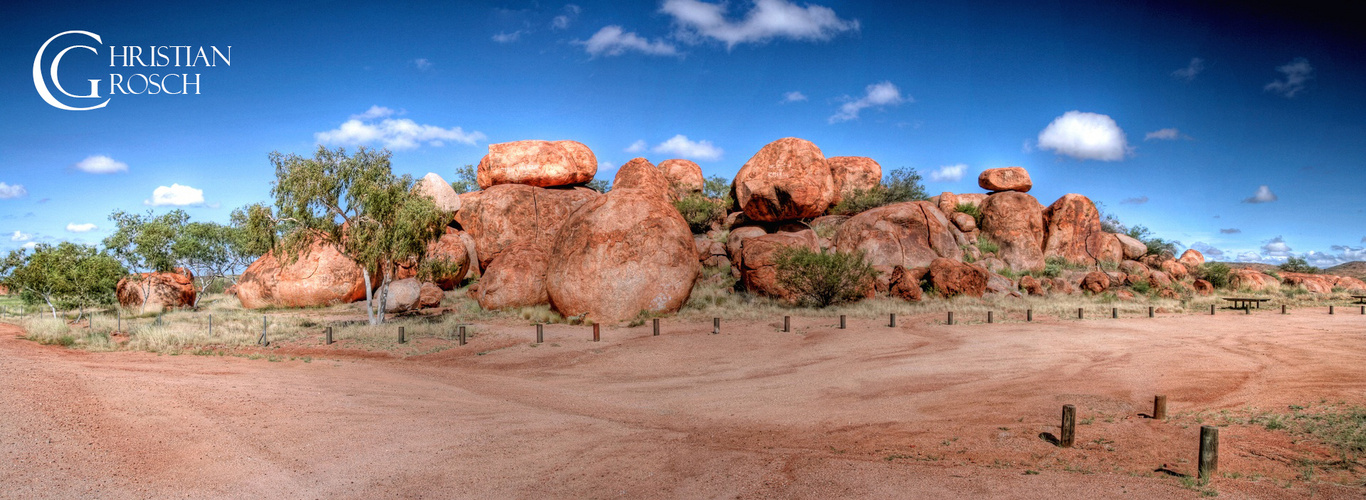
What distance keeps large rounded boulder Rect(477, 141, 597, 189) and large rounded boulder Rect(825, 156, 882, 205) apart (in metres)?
12.6

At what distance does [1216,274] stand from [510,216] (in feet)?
110

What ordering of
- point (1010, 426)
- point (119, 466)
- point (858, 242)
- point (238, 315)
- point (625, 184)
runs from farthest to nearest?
point (625, 184), point (858, 242), point (238, 315), point (1010, 426), point (119, 466)

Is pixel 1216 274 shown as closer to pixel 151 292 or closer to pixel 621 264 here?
pixel 621 264

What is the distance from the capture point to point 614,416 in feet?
32.3

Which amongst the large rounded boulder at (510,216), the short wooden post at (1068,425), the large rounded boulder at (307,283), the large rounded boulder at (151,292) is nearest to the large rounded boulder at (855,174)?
the large rounded boulder at (510,216)

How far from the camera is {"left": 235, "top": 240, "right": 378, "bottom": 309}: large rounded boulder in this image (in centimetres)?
2645

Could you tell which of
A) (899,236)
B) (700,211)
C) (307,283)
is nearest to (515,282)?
(307,283)

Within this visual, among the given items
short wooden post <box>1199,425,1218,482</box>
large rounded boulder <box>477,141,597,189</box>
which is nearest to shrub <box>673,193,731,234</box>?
large rounded boulder <box>477,141,597,189</box>

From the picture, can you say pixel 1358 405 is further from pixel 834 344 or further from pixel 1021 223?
pixel 1021 223

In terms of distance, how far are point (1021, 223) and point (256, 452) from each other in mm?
33383

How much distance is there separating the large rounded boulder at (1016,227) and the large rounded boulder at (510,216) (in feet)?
64.6

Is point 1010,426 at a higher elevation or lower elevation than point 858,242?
lower

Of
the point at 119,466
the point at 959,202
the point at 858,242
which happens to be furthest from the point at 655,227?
the point at 959,202

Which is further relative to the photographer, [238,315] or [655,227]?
[238,315]
